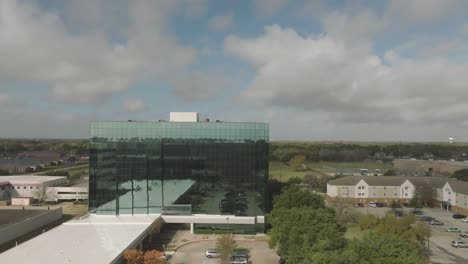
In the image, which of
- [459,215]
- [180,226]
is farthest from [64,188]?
[459,215]

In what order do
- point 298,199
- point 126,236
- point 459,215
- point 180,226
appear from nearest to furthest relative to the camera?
point 126,236 → point 298,199 → point 180,226 → point 459,215

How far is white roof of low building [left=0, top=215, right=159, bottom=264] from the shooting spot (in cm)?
2611

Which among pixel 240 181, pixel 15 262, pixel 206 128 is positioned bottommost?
pixel 15 262

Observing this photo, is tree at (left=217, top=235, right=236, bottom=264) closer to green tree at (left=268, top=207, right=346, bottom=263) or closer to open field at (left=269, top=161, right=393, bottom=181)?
green tree at (left=268, top=207, right=346, bottom=263)

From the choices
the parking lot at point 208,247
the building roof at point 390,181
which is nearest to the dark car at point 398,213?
the building roof at point 390,181

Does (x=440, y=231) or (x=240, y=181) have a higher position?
(x=240, y=181)

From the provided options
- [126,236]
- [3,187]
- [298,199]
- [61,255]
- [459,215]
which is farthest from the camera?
[3,187]

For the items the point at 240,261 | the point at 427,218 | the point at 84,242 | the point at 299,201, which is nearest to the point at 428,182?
the point at 427,218

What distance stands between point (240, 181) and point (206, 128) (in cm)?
724

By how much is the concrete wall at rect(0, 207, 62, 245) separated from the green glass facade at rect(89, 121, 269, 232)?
6243mm

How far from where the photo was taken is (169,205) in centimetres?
4419

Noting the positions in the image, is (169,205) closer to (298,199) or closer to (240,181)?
(240,181)

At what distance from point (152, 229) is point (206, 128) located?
12581mm

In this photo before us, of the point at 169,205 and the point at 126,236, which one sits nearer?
the point at 126,236
